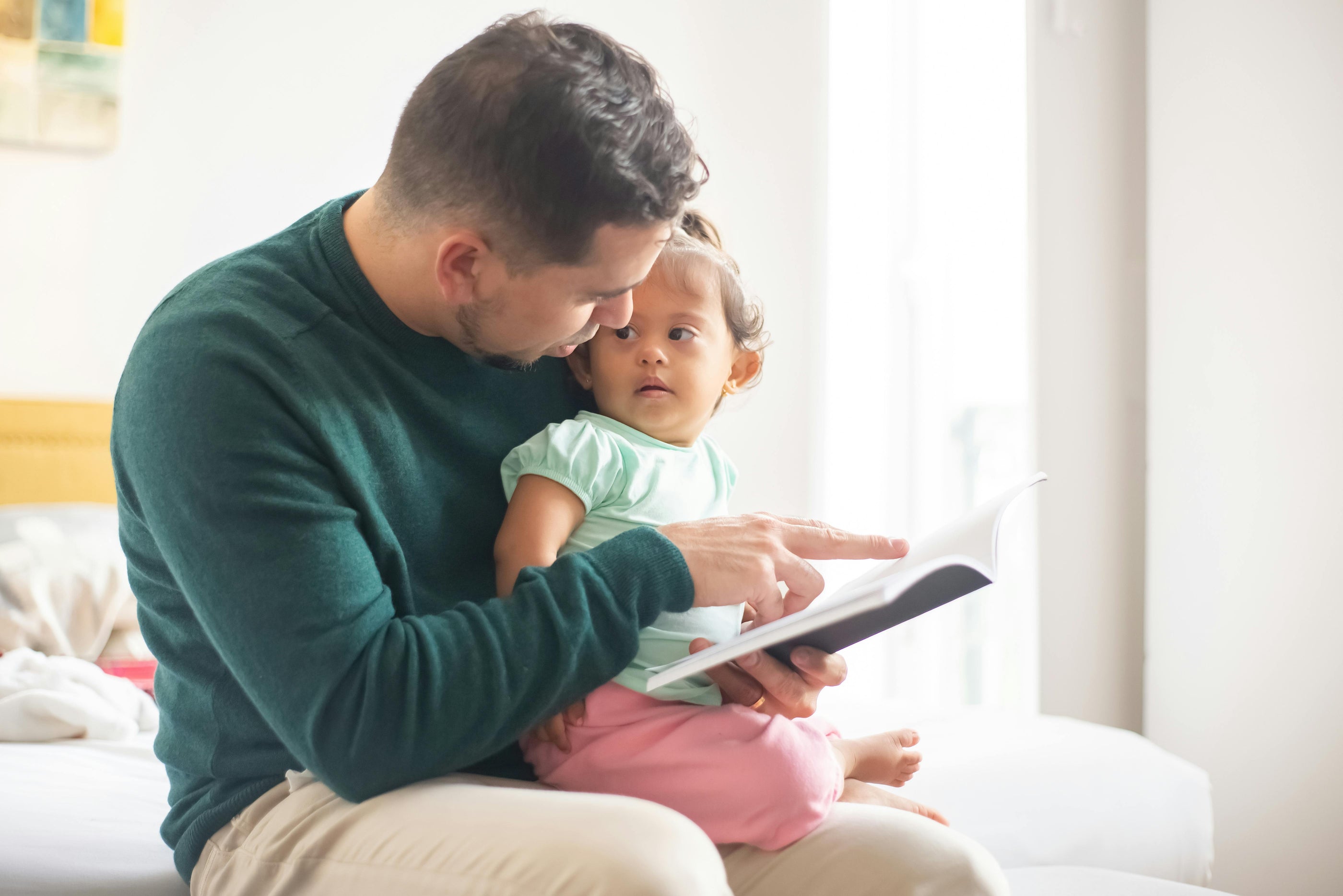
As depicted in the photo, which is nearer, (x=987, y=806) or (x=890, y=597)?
(x=890, y=597)

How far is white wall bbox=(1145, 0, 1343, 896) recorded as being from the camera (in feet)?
7.15

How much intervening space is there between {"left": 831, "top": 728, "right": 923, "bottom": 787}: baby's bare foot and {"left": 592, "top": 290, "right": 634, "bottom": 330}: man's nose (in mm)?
480

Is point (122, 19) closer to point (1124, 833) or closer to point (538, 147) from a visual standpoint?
point (538, 147)

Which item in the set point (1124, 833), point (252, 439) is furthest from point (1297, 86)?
point (252, 439)

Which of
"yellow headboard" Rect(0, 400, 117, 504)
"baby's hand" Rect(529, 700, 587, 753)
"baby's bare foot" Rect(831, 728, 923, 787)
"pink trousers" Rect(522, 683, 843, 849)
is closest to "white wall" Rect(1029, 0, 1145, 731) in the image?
"baby's bare foot" Rect(831, 728, 923, 787)

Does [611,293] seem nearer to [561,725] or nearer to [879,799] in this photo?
[561,725]

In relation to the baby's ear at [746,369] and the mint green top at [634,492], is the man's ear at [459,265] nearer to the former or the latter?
the mint green top at [634,492]

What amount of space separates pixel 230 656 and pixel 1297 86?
2277 mm

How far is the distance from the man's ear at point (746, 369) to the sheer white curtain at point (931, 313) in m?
1.54

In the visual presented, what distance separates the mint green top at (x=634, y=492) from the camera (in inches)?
41.4

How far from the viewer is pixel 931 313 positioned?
3.13 meters

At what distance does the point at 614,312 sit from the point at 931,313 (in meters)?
2.17

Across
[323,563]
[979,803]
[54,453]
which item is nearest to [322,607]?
[323,563]

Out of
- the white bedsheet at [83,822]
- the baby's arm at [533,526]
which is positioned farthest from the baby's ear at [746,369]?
the white bedsheet at [83,822]
